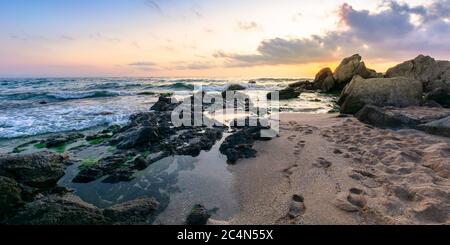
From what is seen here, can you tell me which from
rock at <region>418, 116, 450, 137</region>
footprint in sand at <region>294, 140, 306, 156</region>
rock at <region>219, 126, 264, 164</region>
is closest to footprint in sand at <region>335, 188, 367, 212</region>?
footprint in sand at <region>294, 140, 306, 156</region>

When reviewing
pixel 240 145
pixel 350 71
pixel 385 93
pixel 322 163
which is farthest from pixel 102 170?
pixel 350 71

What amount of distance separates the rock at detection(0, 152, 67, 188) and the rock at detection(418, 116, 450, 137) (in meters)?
8.24

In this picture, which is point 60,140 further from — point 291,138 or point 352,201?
point 352,201

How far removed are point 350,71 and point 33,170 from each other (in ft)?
93.6

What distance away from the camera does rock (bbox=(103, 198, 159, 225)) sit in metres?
3.96

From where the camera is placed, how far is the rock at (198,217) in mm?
3898

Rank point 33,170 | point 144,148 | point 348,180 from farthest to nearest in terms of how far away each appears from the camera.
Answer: point 144,148 → point 33,170 → point 348,180

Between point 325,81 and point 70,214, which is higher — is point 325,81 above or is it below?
above

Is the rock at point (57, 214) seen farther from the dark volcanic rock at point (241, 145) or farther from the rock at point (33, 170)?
the dark volcanic rock at point (241, 145)

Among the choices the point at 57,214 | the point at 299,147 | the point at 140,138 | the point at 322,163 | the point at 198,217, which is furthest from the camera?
the point at 140,138

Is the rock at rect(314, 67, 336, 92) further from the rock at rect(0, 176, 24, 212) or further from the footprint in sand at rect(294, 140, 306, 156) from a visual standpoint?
the rock at rect(0, 176, 24, 212)

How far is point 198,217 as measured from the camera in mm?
3947
